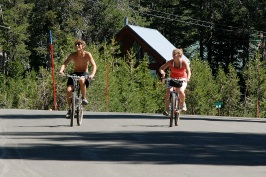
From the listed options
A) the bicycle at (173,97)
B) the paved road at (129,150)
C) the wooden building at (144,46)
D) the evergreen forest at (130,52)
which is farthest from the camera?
the wooden building at (144,46)

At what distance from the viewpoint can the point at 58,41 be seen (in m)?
74.1

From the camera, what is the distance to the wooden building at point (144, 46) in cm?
6831

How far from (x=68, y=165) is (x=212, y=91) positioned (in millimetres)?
47856

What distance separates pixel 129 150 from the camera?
12648 millimetres

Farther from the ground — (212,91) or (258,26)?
(258,26)

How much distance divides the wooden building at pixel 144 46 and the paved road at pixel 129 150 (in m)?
49.5

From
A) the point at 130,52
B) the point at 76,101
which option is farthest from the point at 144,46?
the point at 76,101

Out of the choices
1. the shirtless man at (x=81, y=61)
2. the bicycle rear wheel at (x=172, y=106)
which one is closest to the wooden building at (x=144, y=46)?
the bicycle rear wheel at (x=172, y=106)

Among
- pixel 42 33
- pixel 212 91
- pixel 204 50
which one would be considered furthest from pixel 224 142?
Result: pixel 204 50

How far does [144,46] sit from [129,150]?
5641 centimetres

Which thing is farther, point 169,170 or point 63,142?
point 63,142

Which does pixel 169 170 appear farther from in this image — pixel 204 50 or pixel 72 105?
pixel 204 50

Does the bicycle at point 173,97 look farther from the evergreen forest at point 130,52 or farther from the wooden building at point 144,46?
the wooden building at point 144,46

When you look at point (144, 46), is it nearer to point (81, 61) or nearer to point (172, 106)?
point (172, 106)
